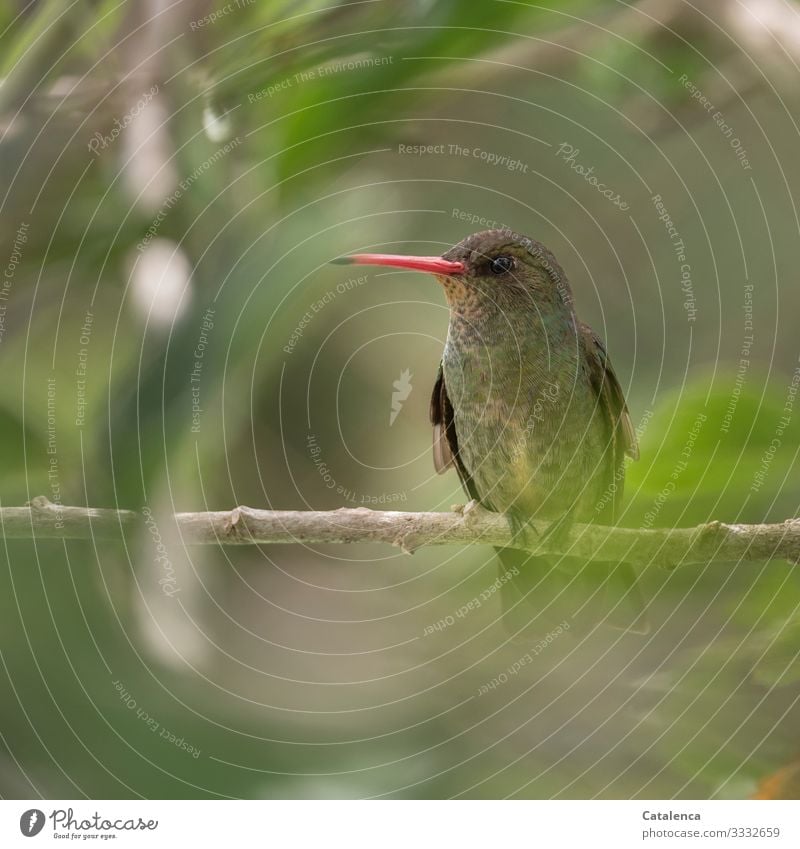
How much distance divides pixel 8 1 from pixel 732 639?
145cm

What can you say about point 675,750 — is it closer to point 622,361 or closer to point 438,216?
point 622,361

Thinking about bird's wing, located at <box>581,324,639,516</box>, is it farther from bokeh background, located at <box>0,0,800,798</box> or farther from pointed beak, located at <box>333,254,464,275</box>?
pointed beak, located at <box>333,254,464,275</box>

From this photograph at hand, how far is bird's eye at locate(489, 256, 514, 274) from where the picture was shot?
1556 mm

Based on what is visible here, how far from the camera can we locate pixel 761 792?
1446 millimetres

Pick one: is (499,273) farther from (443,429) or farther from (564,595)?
(564,595)

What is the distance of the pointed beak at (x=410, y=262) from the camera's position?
56.2 inches

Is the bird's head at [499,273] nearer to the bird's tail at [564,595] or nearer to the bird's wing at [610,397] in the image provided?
the bird's wing at [610,397]

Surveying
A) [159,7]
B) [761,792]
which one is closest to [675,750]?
[761,792]

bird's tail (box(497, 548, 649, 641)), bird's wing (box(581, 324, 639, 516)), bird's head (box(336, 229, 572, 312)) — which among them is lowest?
bird's tail (box(497, 548, 649, 641))

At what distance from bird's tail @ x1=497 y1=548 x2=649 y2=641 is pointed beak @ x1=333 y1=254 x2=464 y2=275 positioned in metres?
0.49

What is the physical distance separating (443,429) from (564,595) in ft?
1.17

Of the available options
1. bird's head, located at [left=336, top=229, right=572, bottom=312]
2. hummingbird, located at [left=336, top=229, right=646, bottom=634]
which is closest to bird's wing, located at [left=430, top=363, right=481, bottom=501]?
hummingbird, located at [left=336, top=229, right=646, bottom=634]

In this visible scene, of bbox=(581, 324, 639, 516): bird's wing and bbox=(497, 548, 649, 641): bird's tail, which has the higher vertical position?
bbox=(581, 324, 639, 516): bird's wing

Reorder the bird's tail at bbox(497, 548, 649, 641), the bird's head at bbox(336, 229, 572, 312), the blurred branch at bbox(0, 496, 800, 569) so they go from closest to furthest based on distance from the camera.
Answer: the blurred branch at bbox(0, 496, 800, 569) → the bird's head at bbox(336, 229, 572, 312) → the bird's tail at bbox(497, 548, 649, 641)
